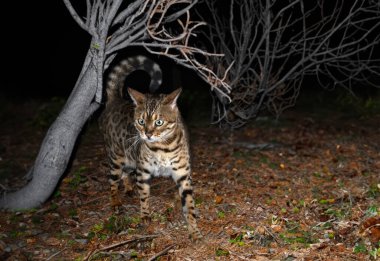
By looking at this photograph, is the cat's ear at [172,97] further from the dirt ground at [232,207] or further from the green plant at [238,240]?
the green plant at [238,240]

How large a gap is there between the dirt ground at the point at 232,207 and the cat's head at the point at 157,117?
1060 millimetres

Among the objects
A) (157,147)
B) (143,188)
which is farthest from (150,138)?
(143,188)

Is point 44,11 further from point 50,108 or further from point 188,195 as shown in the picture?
point 188,195

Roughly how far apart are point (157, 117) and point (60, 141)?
1363mm

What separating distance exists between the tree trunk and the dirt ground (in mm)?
200

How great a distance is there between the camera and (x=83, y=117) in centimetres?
590

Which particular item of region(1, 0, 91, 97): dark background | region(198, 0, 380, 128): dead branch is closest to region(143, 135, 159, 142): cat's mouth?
region(198, 0, 380, 128): dead branch

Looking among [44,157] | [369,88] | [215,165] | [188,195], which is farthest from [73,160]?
[369,88]

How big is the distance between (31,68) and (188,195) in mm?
9662

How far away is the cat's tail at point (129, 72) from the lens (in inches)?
249

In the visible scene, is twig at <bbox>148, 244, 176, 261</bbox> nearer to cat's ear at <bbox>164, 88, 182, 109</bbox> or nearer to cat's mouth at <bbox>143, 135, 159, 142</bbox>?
cat's mouth at <bbox>143, 135, 159, 142</bbox>

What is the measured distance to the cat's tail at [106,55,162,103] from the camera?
6336 millimetres

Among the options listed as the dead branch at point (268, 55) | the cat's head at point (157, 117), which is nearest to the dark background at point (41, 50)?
the dead branch at point (268, 55)

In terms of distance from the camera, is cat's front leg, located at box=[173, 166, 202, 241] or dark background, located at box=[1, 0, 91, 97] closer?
cat's front leg, located at box=[173, 166, 202, 241]
